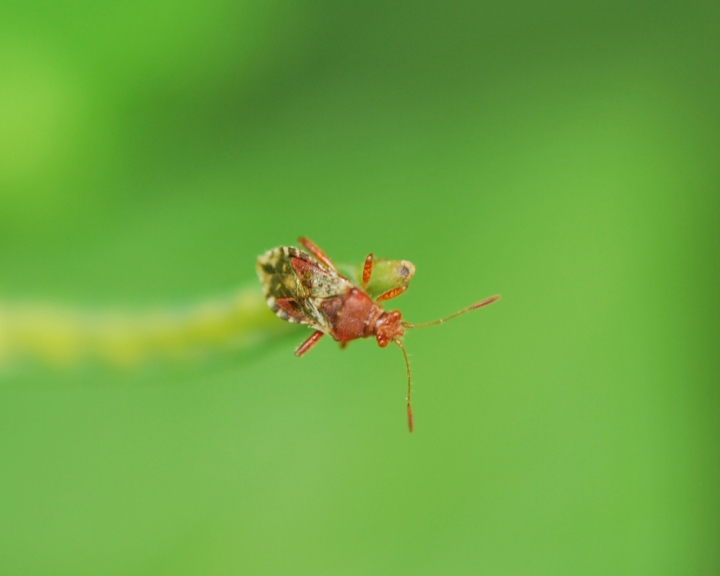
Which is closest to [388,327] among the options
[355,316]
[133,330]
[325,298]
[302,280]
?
[355,316]

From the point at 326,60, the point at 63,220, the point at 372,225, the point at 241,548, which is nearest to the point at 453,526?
the point at 241,548

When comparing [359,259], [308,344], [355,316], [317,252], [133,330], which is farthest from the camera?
[359,259]

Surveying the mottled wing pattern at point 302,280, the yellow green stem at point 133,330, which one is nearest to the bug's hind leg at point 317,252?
the mottled wing pattern at point 302,280

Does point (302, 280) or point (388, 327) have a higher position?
point (302, 280)

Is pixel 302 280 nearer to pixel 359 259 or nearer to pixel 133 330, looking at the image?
pixel 359 259

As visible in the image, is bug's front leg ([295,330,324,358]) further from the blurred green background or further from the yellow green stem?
the yellow green stem

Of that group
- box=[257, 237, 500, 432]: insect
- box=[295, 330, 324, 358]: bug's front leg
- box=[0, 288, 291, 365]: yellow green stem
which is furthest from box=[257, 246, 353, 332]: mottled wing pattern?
box=[0, 288, 291, 365]: yellow green stem

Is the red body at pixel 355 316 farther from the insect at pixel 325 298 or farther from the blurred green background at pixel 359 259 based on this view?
the blurred green background at pixel 359 259
